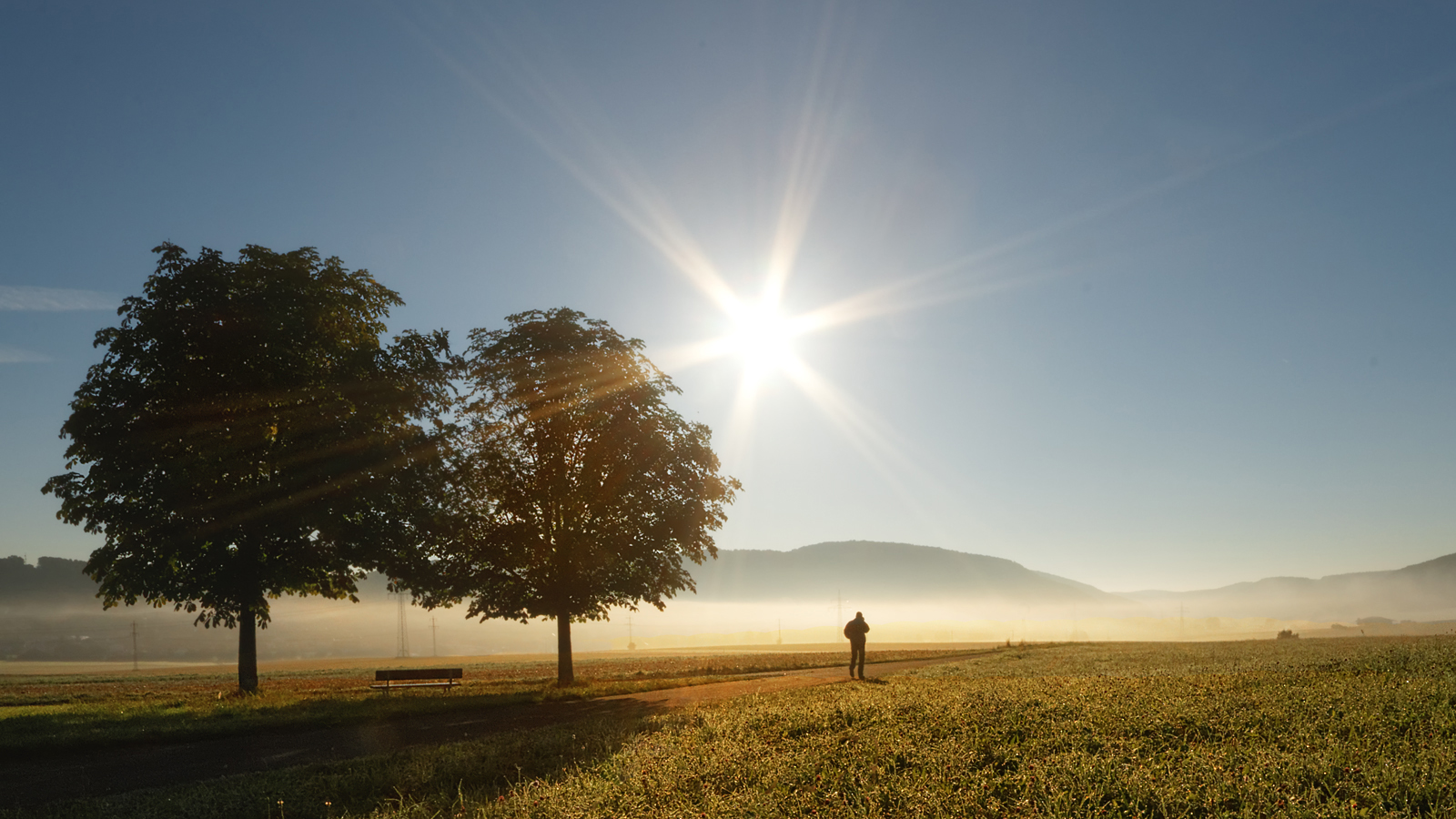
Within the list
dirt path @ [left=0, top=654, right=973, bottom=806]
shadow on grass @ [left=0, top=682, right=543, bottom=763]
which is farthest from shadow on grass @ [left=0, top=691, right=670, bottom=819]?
shadow on grass @ [left=0, top=682, right=543, bottom=763]

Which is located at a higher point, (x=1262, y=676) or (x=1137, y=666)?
(x=1262, y=676)

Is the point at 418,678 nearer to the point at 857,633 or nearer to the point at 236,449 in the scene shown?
the point at 236,449

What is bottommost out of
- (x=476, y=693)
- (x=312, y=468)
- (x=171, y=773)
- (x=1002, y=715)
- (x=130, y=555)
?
(x=476, y=693)

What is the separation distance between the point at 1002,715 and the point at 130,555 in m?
27.0

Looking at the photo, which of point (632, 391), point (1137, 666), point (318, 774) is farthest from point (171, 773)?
point (1137, 666)

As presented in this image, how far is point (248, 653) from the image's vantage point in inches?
1051

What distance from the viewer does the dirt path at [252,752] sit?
11.7m

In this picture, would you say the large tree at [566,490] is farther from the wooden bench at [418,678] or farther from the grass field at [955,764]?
the grass field at [955,764]

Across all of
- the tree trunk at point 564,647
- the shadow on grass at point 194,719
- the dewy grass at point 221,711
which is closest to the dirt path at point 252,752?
the shadow on grass at point 194,719

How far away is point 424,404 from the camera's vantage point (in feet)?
97.4

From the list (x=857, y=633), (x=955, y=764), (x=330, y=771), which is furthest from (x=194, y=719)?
(x=857, y=633)

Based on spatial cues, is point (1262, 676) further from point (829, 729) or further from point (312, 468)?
point (312, 468)

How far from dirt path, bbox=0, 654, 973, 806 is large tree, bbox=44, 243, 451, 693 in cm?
1031

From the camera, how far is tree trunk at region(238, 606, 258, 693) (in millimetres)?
25781
